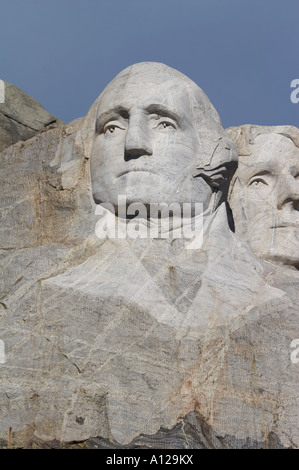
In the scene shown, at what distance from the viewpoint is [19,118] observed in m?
15.7

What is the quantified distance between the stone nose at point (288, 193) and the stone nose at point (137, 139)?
205 cm

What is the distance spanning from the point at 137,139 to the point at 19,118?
284 centimetres

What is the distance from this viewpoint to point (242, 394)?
1227 centimetres

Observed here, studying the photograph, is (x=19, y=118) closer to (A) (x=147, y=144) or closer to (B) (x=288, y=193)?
(A) (x=147, y=144)

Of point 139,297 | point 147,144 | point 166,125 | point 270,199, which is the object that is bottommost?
point 139,297

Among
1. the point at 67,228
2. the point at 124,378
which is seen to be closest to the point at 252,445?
the point at 124,378

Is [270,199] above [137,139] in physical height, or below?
below

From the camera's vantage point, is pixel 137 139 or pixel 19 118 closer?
pixel 137 139

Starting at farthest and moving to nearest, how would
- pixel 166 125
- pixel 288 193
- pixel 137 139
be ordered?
pixel 288 193 → pixel 166 125 → pixel 137 139

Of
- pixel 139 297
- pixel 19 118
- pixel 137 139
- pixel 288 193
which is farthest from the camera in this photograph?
pixel 19 118

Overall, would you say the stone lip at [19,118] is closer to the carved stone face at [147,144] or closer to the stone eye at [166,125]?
the carved stone face at [147,144]

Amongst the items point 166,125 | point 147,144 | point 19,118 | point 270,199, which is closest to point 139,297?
point 147,144

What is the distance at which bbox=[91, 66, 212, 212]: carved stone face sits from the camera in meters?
13.2

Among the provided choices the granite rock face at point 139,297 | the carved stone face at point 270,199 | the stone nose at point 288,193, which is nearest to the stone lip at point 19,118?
the granite rock face at point 139,297
